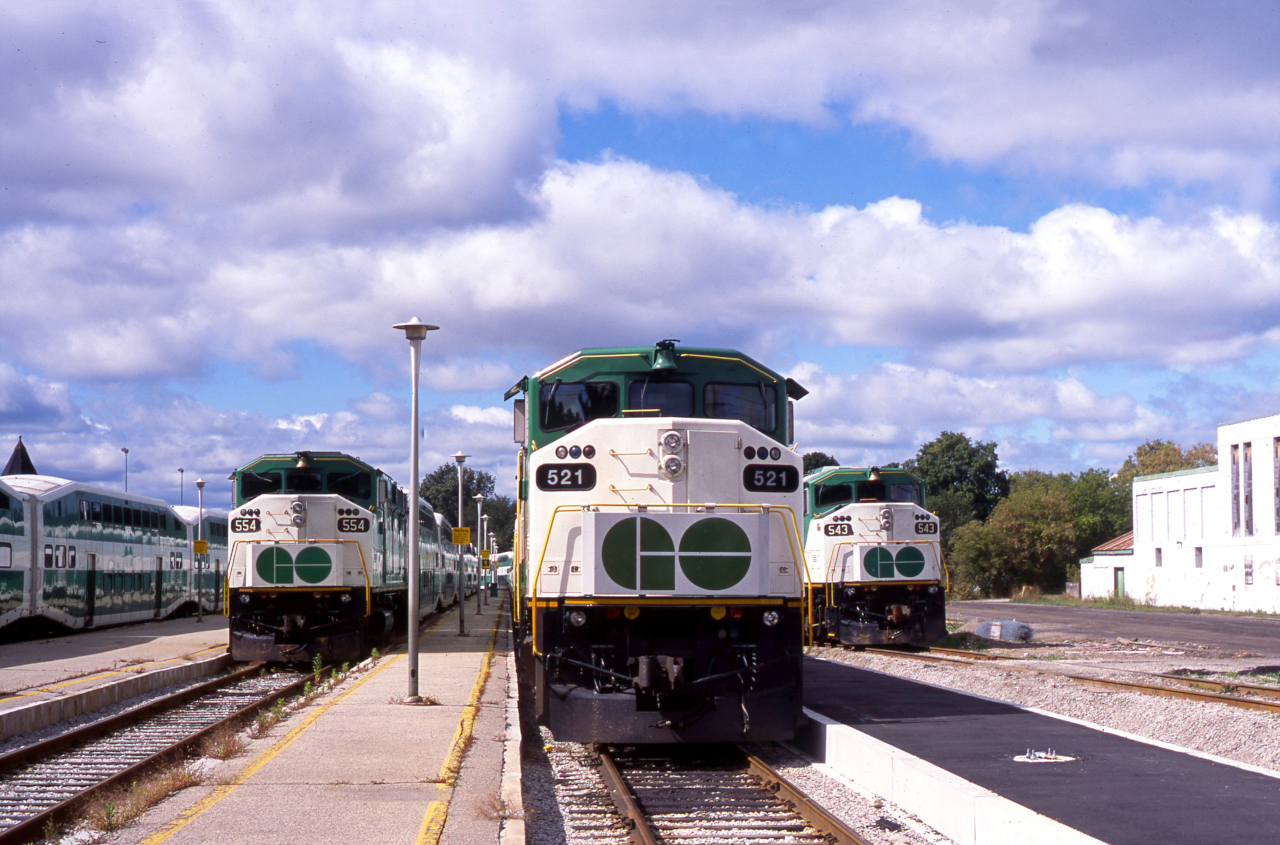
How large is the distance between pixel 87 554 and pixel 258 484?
1028cm

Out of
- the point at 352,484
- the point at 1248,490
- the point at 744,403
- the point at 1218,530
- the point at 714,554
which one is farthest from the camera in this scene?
the point at 1218,530

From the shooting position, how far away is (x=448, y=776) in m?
8.60

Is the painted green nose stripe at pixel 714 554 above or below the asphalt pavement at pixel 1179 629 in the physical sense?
above

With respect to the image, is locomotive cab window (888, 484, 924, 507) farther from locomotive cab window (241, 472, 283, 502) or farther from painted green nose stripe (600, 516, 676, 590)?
painted green nose stripe (600, 516, 676, 590)

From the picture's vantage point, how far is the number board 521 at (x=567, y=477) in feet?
34.5

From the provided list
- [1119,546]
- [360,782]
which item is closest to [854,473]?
[360,782]

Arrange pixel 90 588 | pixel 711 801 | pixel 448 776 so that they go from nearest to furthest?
pixel 448 776 < pixel 711 801 < pixel 90 588

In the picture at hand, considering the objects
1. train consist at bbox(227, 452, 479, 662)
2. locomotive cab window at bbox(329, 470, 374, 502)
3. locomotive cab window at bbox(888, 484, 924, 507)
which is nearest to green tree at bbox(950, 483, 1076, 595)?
locomotive cab window at bbox(888, 484, 924, 507)

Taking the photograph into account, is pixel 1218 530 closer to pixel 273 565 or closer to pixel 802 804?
pixel 273 565

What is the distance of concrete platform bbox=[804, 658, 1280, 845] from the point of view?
708 centimetres

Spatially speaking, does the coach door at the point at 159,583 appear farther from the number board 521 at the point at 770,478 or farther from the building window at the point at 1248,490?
the building window at the point at 1248,490

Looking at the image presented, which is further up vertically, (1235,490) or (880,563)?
(1235,490)

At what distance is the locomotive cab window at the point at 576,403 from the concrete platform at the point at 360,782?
302cm

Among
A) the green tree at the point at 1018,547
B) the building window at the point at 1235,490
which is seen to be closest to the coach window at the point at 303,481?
the building window at the point at 1235,490
